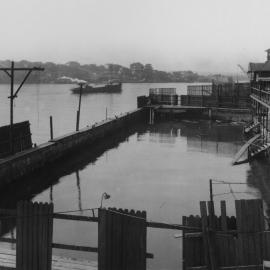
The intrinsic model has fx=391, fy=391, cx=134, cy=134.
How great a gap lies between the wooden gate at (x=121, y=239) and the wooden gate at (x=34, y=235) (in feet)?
4.15

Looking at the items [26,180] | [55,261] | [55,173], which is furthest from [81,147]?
[55,261]

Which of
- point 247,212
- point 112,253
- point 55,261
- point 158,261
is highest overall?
point 247,212

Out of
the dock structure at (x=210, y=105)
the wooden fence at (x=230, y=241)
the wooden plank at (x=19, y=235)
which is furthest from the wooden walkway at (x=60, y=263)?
the dock structure at (x=210, y=105)

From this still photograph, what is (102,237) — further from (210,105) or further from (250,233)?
(210,105)

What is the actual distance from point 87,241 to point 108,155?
19.3 meters

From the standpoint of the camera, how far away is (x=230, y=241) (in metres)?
9.01

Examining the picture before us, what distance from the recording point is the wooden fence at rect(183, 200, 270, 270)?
902cm

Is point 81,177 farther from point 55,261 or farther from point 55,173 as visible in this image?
point 55,261

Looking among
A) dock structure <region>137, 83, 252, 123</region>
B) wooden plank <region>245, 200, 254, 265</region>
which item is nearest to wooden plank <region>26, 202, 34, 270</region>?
wooden plank <region>245, 200, 254, 265</region>

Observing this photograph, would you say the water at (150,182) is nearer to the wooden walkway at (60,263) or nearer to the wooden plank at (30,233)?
the wooden walkway at (60,263)

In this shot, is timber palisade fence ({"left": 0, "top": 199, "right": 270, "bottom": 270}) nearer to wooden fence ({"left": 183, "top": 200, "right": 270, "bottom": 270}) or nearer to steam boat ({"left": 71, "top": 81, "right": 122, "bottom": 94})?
wooden fence ({"left": 183, "top": 200, "right": 270, "bottom": 270})

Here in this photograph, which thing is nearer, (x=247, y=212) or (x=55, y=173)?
(x=247, y=212)

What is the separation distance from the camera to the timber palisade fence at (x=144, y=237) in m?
9.05

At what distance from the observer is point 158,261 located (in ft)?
47.2
